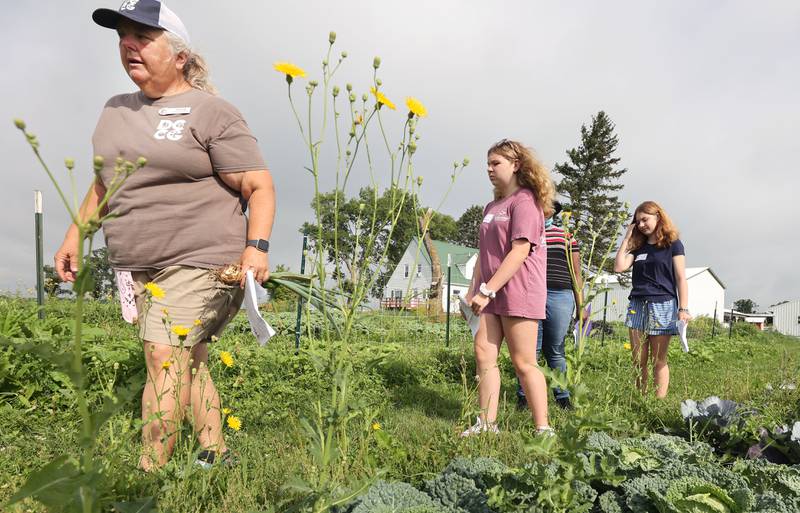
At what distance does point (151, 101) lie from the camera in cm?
213

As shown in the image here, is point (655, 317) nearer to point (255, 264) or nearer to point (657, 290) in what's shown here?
point (657, 290)

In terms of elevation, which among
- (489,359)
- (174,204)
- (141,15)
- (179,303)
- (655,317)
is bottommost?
(489,359)

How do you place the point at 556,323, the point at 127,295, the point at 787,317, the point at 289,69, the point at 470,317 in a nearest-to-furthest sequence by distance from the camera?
the point at 289,69 → the point at 127,295 → the point at 470,317 → the point at 556,323 → the point at 787,317

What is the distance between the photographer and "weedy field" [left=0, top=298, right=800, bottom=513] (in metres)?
1.51

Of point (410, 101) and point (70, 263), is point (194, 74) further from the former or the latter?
point (410, 101)

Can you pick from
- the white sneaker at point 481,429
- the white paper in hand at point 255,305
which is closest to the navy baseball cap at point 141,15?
the white paper in hand at point 255,305

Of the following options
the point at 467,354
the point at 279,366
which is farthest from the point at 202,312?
the point at 467,354

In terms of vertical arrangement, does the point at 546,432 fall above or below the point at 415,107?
below

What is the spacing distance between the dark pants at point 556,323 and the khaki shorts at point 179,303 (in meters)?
2.60

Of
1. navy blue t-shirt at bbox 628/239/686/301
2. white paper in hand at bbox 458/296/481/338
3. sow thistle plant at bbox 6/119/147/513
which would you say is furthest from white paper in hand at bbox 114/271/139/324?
navy blue t-shirt at bbox 628/239/686/301

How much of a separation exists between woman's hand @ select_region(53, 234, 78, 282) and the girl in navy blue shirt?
3442mm

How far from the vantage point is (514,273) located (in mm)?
2871

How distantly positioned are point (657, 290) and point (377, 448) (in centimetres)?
281

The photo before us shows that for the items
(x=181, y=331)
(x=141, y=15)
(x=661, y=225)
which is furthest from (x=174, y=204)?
(x=661, y=225)
